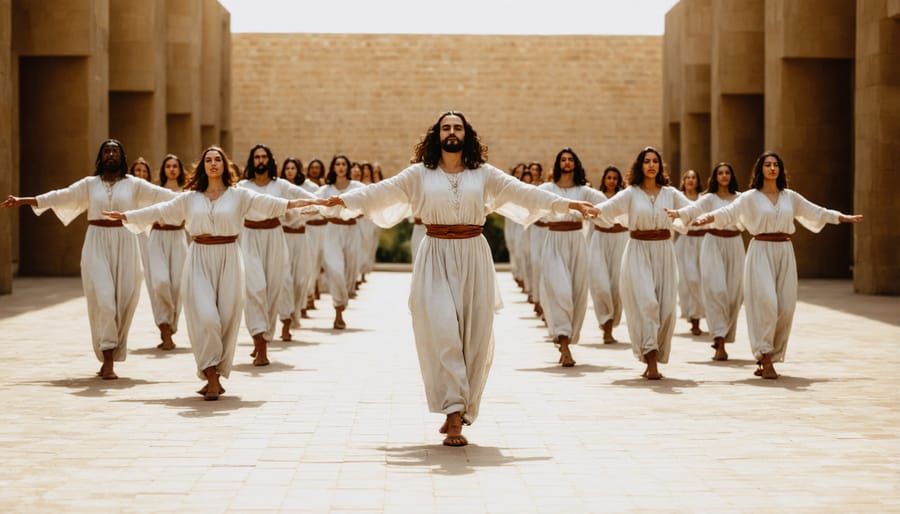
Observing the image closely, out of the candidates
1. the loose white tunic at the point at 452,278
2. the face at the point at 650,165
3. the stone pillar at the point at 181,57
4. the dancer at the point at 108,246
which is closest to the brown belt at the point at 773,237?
the face at the point at 650,165

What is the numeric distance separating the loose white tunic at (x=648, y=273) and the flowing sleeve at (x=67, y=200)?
4.64 meters

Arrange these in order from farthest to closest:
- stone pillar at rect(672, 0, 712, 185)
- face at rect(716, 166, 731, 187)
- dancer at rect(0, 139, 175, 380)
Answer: stone pillar at rect(672, 0, 712, 185)
face at rect(716, 166, 731, 187)
dancer at rect(0, 139, 175, 380)

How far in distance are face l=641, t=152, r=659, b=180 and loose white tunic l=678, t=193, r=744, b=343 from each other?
1.81 m

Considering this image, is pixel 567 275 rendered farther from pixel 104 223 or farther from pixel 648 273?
pixel 104 223

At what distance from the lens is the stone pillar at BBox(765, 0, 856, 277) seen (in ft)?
92.6

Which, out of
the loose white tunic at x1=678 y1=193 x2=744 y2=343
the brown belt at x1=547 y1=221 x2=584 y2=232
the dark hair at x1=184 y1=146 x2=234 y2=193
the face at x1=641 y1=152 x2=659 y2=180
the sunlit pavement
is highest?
the face at x1=641 y1=152 x2=659 y2=180

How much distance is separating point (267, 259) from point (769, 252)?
5.26 meters

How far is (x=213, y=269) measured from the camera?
1155 cm

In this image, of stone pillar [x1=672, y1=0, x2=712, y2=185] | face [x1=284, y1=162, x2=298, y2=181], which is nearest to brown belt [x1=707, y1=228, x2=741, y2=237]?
face [x1=284, y1=162, x2=298, y2=181]

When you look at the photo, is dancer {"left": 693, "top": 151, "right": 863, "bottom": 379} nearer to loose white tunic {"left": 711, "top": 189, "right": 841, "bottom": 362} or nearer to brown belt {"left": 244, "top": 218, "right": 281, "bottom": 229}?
loose white tunic {"left": 711, "top": 189, "right": 841, "bottom": 362}

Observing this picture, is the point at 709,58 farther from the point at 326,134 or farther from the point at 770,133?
the point at 326,134

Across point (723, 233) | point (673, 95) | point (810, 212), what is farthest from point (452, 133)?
point (673, 95)

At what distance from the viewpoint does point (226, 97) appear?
159ft

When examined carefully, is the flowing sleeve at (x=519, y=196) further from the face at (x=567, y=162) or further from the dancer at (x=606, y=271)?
the dancer at (x=606, y=271)
